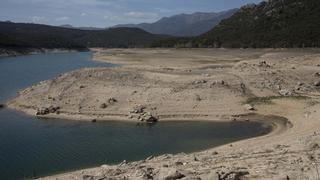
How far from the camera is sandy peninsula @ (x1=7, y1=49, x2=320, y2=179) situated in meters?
19.0

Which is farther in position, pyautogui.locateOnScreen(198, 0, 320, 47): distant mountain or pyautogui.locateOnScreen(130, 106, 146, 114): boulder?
pyautogui.locateOnScreen(198, 0, 320, 47): distant mountain

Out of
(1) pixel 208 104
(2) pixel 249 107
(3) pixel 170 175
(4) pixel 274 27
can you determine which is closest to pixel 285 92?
(2) pixel 249 107

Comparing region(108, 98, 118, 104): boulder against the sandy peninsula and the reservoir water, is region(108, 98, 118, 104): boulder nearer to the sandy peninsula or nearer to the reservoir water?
the sandy peninsula

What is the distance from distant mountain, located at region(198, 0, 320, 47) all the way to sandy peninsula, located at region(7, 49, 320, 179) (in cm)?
4530

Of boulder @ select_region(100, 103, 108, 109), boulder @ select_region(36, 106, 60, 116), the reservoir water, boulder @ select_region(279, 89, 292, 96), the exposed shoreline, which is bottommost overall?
the exposed shoreline

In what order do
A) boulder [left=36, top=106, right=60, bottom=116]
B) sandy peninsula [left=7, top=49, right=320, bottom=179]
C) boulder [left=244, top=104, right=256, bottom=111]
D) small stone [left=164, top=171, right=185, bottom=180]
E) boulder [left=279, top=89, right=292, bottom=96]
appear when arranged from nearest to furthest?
1. small stone [left=164, top=171, right=185, bottom=180]
2. sandy peninsula [left=7, top=49, right=320, bottom=179]
3. boulder [left=244, top=104, right=256, bottom=111]
4. boulder [left=279, top=89, right=292, bottom=96]
5. boulder [left=36, top=106, right=60, bottom=116]

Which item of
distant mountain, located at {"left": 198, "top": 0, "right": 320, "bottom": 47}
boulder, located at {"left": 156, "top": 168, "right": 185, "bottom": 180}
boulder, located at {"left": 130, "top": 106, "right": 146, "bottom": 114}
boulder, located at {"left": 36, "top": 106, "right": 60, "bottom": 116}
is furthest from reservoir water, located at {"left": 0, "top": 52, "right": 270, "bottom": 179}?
distant mountain, located at {"left": 198, "top": 0, "right": 320, "bottom": 47}

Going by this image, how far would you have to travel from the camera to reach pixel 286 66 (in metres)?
48.7

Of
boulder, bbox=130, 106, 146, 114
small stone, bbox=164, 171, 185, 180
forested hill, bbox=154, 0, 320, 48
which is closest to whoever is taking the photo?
small stone, bbox=164, 171, 185, 180

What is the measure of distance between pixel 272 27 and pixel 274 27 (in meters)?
0.68

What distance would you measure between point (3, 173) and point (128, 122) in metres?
11.5

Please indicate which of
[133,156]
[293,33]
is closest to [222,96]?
[133,156]

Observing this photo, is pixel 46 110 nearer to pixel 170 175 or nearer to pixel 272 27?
pixel 170 175

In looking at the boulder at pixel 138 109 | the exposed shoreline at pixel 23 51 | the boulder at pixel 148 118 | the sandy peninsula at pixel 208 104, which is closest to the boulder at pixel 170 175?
the sandy peninsula at pixel 208 104
